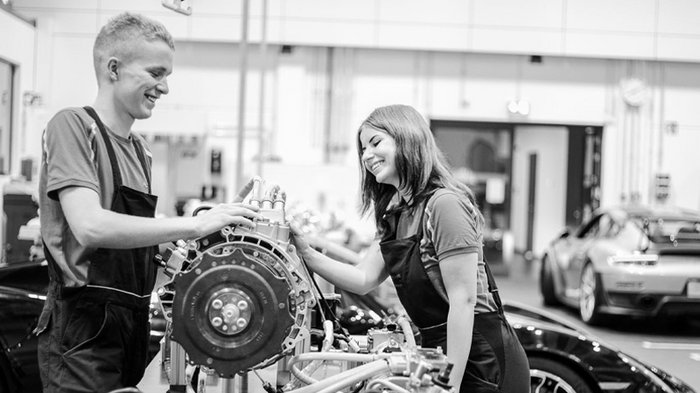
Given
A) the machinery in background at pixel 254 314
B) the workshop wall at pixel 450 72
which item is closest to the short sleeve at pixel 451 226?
the machinery in background at pixel 254 314

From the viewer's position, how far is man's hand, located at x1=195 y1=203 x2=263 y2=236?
218 cm

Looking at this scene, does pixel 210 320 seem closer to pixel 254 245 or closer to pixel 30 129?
pixel 254 245

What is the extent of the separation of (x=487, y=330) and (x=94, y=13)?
11.1 meters

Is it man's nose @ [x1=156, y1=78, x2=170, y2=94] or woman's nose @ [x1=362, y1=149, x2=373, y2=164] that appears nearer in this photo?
man's nose @ [x1=156, y1=78, x2=170, y2=94]

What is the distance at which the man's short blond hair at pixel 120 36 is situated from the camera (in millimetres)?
2281

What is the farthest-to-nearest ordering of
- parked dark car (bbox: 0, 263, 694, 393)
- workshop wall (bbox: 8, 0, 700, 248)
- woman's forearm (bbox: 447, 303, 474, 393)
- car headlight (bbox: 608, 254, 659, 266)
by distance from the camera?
workshop wall (bbox: 8, 0, 700, 248) < car headlight (bbox: 608, 254, 659, 266) < parked dark car (bbox: 0, 263, 694, 393) < woman's forearm (bbox: 447, 303, 474, 393)

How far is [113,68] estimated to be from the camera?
2.29m

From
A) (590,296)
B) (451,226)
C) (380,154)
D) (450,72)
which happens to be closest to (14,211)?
(590,296)

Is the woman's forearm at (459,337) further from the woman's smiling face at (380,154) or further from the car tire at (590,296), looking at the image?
the car tire at (590,296)

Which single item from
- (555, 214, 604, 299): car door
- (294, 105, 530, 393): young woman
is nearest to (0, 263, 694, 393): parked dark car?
(294, 105, 530, 393): young woman

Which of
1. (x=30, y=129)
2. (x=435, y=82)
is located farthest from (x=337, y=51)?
(x=30, y=129)

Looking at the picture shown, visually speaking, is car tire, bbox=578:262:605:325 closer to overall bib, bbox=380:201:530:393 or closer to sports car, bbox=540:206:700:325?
sports car, bbox=540:206:700:325

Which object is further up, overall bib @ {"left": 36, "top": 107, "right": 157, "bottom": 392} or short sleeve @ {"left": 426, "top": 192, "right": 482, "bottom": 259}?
short sleeve @ {"left": 426, "top": 192, "right": 482, "bottom": 259}

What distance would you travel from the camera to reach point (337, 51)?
43.9 feet
